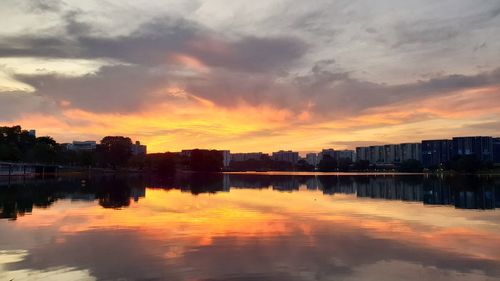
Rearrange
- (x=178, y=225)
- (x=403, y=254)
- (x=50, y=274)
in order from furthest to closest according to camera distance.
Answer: (x=178, y=225)
(x=403, y=254)
(x=50, y=274)

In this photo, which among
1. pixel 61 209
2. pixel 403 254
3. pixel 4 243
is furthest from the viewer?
pixel 61 209

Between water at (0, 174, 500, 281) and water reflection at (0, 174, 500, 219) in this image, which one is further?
water reflection at (0, 174, 500, 219)

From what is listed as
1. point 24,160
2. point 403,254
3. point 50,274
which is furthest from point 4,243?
point 24,160

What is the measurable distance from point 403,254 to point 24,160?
571ft

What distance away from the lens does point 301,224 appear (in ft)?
103

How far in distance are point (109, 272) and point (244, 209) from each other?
25.4 meters

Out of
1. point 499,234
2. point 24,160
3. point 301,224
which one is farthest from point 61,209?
point 24,160

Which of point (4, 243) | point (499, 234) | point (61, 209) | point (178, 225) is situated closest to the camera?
point (4, 243)

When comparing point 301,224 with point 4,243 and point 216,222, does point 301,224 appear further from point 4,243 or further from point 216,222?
point 4,243

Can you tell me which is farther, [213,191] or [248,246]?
[213,191]

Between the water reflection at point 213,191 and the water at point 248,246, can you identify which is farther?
the water reflection at point 213,191

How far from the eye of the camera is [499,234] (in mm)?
27219

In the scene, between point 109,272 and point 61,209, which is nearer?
point 109,272

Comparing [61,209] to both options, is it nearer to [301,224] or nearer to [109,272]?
[301,224]
